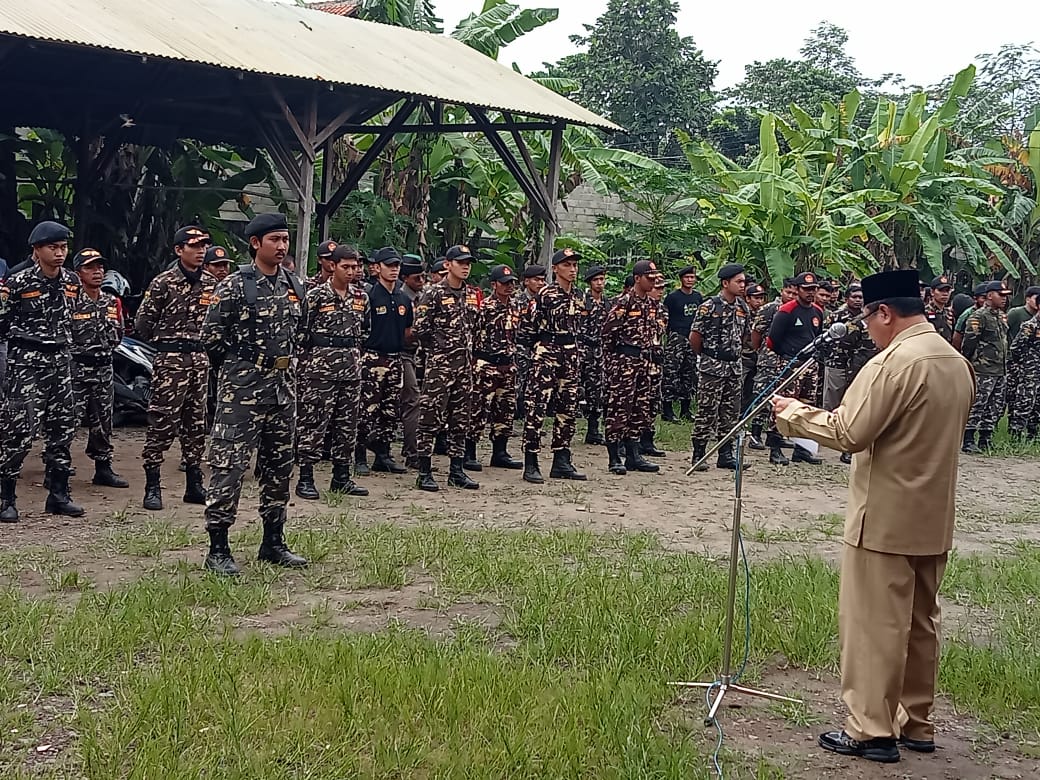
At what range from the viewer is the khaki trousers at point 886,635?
4.18 meters

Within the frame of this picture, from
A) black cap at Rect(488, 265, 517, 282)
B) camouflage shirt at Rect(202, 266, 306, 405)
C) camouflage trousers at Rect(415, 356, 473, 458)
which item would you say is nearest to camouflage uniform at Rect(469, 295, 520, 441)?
black cap at Rect(488, 265, 517, 282)

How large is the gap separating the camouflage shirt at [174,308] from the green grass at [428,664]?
1.72 meters

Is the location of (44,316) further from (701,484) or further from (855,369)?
(855,369)

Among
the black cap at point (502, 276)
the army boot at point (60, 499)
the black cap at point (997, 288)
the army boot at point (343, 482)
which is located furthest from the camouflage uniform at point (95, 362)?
the black cap at point (997, 288)

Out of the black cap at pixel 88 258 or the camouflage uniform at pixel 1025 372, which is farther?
the camouflage uniform at pixel 1025 372

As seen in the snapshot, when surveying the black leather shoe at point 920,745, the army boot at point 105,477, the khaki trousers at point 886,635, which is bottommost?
the army boot at point 105,477

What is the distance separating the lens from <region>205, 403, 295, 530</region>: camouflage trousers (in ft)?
20.4

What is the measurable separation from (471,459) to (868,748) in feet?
21.5

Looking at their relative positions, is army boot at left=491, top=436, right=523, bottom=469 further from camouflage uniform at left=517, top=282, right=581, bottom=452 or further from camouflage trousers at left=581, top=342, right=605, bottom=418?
camouflage trousers at left=581, top=342, right=605, bottom=418

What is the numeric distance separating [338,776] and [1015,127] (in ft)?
79.0

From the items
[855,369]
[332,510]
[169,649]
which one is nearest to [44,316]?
[332,510]

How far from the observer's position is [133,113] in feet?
47.4

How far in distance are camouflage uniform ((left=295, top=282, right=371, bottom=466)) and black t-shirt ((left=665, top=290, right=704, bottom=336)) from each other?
18.8ft

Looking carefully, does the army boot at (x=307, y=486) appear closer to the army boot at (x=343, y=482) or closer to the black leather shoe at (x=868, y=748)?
the army boot at (x=343, y=482)
